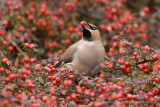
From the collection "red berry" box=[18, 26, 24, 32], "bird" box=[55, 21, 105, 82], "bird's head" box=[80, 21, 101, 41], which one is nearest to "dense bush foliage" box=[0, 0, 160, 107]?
"red berry" box=[18, 26, 24, 32]

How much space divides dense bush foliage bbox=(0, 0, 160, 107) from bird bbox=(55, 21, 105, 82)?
19 centimetres

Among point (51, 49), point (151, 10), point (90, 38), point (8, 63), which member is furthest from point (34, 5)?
point (151, 10)

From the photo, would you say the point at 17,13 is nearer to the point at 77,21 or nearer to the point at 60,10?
the point at 60,10

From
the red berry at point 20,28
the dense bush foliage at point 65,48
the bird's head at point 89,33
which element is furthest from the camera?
the red berry at point 20,28

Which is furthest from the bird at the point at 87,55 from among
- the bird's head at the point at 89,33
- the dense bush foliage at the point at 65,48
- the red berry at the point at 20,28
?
the red berry at the point at 20,28

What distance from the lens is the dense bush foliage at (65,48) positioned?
2933mm

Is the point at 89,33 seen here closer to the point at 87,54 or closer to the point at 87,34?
the point at 87,34

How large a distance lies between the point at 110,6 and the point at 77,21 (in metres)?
0.82

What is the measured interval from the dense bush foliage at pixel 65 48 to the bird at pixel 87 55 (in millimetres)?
190

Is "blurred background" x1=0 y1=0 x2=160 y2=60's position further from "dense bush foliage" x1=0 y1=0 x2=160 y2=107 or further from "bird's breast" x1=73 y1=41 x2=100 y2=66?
"bird's breast" x1=73 y1=41 x2=100 y2=66

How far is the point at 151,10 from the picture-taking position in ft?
27.2

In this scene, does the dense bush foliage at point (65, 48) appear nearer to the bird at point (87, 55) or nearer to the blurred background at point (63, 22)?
the blurred background at point (63, 22)

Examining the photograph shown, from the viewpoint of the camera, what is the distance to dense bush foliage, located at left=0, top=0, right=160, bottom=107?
2.93 metres

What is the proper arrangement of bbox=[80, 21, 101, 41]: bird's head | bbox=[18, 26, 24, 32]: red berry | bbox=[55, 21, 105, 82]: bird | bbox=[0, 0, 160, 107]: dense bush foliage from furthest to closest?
bbox=[18, 26, 24, 32]: red berry < bbox=[80, 21, 101, 41]: bird's head < bbox=[55, 21, 105, 82]: bird < bbox=[0, 0, 160, 107]: dense bush foliage
